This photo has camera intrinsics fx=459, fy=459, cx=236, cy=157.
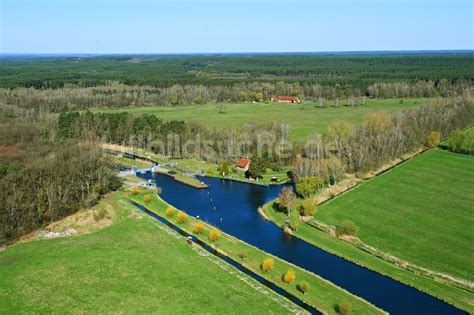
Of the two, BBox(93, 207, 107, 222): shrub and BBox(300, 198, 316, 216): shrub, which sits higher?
BBox(300, 198, 316, 216): shrub

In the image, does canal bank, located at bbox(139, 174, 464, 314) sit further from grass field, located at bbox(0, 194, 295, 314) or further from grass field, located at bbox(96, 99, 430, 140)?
grass field, located at bbox(96, 99, 430, 140)

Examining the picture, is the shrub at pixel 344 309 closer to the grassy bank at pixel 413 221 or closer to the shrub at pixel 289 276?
the shrub at pixel 289 276

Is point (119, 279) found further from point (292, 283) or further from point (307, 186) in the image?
point (307, 186)

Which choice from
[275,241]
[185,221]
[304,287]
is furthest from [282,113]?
[304,287]

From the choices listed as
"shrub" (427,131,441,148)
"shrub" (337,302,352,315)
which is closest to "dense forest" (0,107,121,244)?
"shrub" (337,302,352,315)

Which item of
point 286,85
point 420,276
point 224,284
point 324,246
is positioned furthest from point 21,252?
point 286,85

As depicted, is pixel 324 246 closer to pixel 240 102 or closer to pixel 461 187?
pixel 461 187
